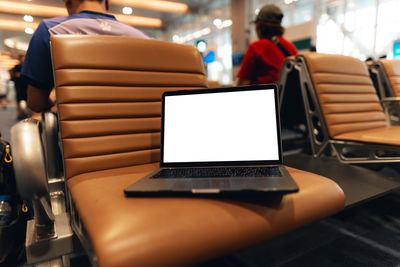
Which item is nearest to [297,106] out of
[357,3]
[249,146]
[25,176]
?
[249,146]

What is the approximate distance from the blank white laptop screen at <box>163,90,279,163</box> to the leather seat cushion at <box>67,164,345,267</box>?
17 cm

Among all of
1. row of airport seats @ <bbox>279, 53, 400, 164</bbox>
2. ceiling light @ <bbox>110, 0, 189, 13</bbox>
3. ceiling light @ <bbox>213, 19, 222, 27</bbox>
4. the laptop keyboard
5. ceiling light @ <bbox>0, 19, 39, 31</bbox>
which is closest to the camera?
the laptop keyboard

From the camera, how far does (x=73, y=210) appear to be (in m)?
0.70

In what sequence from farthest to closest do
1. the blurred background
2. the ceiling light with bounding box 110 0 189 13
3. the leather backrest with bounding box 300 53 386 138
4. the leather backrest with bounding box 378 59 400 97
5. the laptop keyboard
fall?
the ceiling light with bounding box 110 0 189 13 < the blurred background < the leather backrest with bounding box 378 59 400 97 < the leather backrest with bounding box 300 53 386 138 < the laptop keyboard

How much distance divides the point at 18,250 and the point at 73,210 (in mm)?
526

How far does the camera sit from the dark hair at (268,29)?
6.61 feet

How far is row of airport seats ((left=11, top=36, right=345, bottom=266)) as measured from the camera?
462mm

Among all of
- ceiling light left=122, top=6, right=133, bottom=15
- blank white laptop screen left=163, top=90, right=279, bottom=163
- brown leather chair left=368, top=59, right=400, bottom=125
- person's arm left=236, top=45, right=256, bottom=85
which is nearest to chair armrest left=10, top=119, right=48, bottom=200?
blank white laptop screen left=163, top=90, right=279, bottom=163

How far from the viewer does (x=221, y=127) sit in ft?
2.51

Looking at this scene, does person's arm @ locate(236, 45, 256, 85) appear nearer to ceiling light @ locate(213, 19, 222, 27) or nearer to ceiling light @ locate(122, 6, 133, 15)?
ceiling light @ locate(122, 6, 133, 15)

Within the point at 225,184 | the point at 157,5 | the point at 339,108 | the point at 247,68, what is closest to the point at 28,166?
the point at 225,184

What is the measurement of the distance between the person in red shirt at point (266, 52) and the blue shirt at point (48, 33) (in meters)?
1.10

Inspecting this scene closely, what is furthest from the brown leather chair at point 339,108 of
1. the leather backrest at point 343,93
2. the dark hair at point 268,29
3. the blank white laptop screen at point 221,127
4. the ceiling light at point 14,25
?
the ceiling light at point 14,25

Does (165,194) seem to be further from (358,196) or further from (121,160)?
(358,196)
